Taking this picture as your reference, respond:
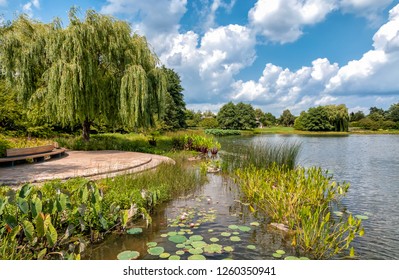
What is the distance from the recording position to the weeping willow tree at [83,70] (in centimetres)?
1053

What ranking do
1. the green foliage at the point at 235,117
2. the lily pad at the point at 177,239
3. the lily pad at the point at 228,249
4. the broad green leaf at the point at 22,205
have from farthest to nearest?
the green foliage at the point at 235,117, the lily pad at the point at 177,239, the lily pad at the point at 228,249, the broad green leaf at the point at 22,205

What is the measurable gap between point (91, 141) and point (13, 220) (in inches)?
407

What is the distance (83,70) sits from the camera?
1066 cm

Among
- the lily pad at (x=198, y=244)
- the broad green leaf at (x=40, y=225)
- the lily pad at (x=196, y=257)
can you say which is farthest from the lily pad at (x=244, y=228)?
the broad green leaf at (x=40, y=225)

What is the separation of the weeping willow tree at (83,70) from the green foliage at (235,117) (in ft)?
141

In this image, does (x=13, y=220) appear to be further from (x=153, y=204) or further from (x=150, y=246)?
(x=153, y=204)

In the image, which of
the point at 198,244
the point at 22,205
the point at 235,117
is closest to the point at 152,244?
the point at 198,244

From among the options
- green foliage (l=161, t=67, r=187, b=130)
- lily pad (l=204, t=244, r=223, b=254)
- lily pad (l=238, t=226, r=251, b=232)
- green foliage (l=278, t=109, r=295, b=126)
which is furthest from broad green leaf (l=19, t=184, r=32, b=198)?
green foliage (l=278, t=109, r=295, b=126)

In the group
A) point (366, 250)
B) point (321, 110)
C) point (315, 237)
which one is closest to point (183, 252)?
point (315, 237)

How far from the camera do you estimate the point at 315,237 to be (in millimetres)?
3455

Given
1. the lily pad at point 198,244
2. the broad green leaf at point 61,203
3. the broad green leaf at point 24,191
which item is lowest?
the lily pad at point 198,244

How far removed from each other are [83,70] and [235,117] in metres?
45.8

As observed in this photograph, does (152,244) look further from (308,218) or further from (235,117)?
(235,117)

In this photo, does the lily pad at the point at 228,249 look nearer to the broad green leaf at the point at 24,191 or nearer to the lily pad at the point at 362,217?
the broad green leaf at the point at 24,191
